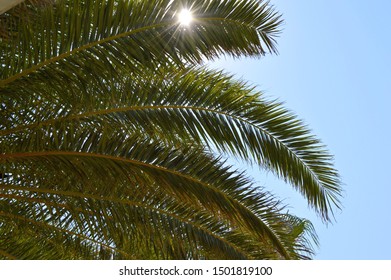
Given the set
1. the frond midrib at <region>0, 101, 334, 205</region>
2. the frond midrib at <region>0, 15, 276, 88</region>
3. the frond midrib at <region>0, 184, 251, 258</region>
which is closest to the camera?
the frond midrib at <region>0, 15, 276, 88</region>

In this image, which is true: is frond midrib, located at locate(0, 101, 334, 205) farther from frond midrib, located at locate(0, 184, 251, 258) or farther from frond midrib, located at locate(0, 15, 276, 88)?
frond midrib, located at locate(0, 184, 251, 258)

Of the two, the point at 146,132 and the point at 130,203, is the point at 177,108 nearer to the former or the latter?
the point at 146,132

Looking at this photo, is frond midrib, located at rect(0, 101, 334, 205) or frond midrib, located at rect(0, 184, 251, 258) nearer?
frond midrib, located at rect(0, 101, 334, 205)

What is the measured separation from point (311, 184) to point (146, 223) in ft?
5.91

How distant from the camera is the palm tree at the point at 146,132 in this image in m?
6.03

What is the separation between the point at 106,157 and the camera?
21.7 feet

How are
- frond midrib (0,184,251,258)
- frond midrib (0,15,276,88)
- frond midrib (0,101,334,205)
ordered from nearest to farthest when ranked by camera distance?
frond midrib (0,15,276,88)
frond midrib (0,101,334,205)
frond midrib (0,184,251,258)

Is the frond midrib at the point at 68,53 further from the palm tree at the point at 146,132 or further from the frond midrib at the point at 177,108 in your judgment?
the frond midrib at the point at 177,108

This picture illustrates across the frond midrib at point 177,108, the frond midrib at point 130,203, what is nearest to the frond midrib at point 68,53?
the frond midrib at point 177,108

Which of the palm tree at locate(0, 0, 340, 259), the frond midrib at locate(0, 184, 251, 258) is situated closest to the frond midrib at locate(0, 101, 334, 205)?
the palm tree at locate(0, 0, 340, 259)

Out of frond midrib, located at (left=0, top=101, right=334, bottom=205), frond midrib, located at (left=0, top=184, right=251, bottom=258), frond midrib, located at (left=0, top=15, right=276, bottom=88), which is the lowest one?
frond midrib, located at (left=0, top=184, right=251, bottom=258)

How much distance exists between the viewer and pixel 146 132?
6816mm

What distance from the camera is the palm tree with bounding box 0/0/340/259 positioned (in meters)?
6.03
